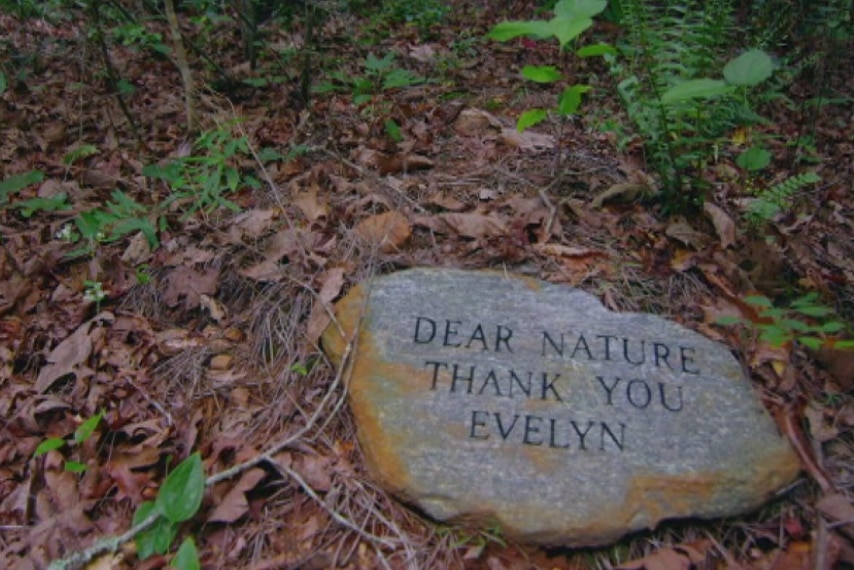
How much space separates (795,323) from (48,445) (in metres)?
2.64

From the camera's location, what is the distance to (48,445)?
2377mm

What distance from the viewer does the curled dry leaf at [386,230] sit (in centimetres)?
298

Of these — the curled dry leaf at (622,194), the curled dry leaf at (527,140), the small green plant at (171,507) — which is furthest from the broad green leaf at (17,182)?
the curled dry leaf at (622,194)

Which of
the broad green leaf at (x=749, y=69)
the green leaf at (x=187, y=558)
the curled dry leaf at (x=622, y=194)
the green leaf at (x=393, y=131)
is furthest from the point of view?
the green leaf at (x=393, y=131)

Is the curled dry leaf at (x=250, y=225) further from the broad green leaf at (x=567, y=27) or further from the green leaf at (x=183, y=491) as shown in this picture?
the broad green leaf at (x=567, y=27)

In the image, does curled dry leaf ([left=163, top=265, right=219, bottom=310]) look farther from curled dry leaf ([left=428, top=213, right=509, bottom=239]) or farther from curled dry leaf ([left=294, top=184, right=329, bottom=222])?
curled dry leaf ([left=428, top=213, right=509, bottom=239])

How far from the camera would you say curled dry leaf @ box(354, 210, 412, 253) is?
2979 millimetres

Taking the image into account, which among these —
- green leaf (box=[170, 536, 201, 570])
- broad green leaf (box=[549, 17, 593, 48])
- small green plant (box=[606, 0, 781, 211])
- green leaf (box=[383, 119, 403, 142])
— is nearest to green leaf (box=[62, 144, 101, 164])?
green leaf (box=[383, 119, 403, 142])

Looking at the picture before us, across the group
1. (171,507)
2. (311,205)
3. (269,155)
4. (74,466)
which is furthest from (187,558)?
(269,155)

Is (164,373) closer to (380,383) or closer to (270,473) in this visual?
(270,473)

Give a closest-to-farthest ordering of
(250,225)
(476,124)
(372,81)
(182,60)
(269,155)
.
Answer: (250,225) < (269,155) < (182,60) < (476,124) < (372,81)

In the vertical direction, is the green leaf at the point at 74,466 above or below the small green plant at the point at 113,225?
below

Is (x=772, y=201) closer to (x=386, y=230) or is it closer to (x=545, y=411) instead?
(x=545, y=411)

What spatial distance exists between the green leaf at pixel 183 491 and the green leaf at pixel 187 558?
4.2 inches
